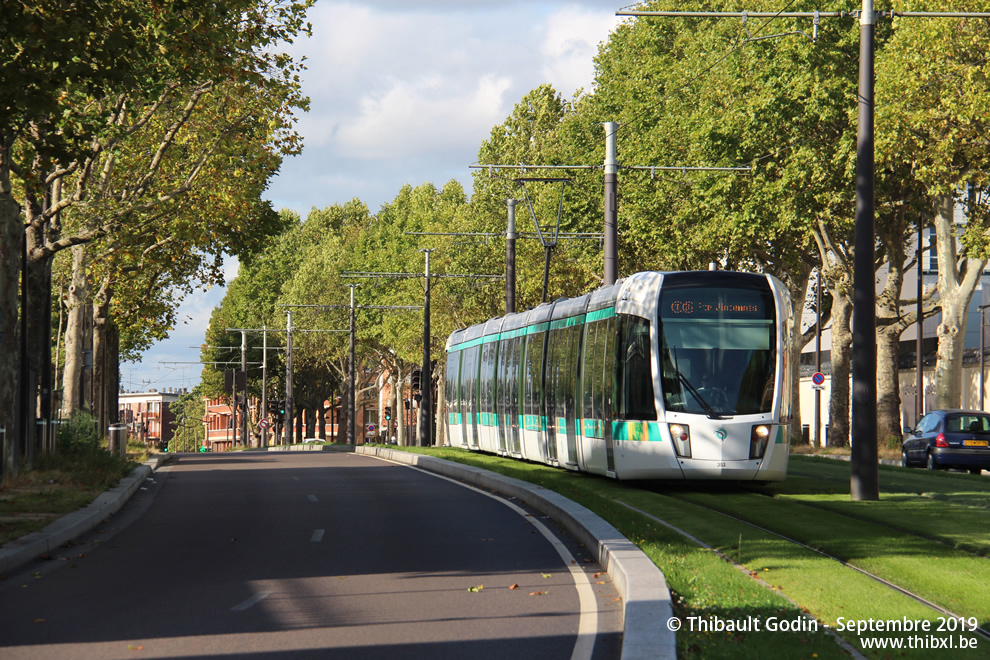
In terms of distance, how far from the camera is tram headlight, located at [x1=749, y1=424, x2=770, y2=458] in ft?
63.5

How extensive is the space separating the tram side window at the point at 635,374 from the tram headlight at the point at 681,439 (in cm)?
43

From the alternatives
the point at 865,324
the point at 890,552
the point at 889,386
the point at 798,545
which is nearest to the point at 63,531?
the point at 798,545

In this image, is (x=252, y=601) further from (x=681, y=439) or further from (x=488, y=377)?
(x=488, y=377)

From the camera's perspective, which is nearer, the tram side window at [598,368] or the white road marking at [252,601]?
the white road marking at [252,601]

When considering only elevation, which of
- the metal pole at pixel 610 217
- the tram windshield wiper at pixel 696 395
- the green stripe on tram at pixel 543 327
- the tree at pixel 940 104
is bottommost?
the tram windshield wiper at pixel 696 395

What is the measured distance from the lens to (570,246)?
2142 inches

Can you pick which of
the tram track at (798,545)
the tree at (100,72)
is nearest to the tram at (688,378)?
the tram track at (798,545)

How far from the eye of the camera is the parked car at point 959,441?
30.2 metres

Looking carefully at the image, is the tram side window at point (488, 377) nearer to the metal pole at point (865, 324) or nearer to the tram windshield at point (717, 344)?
the tram windshield at point (717, 344)

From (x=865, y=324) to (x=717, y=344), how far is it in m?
2.92

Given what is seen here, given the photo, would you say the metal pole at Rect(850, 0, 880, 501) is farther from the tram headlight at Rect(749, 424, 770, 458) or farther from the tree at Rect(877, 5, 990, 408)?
the tree at Rect(877, 5, 990, 408)

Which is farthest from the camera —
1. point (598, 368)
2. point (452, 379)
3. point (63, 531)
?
point (452, 379)

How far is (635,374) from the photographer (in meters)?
20.2

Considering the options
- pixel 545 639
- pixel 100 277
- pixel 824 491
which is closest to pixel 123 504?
pixel 824 491
